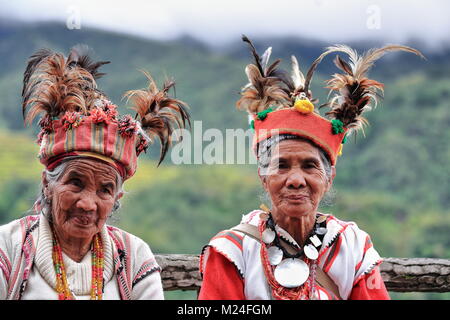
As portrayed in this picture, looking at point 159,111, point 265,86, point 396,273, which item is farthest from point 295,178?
point 396,273

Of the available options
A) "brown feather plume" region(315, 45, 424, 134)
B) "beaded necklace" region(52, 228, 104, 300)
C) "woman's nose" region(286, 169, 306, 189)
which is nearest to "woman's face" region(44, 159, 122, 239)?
"beaded necklace" region(52, 228, 104, 300)

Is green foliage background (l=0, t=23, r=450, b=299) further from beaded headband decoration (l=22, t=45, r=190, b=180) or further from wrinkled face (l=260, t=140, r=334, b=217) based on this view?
wrinkled face (l=260, t=140, r=334, b=217)

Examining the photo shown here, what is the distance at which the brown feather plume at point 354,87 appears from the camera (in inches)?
131

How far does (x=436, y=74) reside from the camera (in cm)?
3528

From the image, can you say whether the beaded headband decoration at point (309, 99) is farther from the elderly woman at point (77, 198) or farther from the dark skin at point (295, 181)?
the elderly woman at point (77, 198)

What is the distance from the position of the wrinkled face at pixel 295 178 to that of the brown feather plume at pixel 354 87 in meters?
0.31

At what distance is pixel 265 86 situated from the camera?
3.33 meters

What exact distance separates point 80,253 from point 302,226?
114 cm

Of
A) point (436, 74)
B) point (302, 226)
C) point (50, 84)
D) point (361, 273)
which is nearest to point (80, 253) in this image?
point (50, 84)

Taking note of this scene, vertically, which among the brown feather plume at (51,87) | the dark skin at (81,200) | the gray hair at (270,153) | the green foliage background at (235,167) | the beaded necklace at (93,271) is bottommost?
the beaded necklace at (93,271)

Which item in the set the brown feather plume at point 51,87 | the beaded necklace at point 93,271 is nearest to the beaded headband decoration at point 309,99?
the brown feather plume at point 51,87

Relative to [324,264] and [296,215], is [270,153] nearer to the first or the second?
[296,215]

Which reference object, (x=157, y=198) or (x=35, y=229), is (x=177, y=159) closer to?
(x=35, y=229)

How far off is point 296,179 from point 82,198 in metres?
1.05
